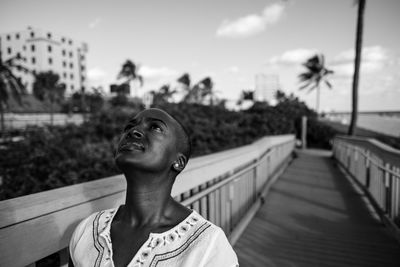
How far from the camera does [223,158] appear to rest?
3.15m

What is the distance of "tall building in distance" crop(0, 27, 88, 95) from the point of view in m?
67.9

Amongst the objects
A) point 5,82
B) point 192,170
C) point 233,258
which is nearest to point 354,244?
point 192,170

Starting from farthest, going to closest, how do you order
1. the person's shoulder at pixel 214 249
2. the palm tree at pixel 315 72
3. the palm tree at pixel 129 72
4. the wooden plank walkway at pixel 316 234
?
1. the palm tree at pixel 129 72
2. the palm tree at pixel 315 72
3. the wooden plank walkway at pixel 316 234
4. the person's shoulder at pixel 214 249

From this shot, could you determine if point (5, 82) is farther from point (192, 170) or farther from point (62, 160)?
point (192, 170)

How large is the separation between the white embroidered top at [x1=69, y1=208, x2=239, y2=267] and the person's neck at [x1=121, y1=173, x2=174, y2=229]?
0.09 metres

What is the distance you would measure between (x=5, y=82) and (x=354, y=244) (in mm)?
31819

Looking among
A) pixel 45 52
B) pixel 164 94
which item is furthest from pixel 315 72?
pixel 45 52

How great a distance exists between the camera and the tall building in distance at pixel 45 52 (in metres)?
67.9

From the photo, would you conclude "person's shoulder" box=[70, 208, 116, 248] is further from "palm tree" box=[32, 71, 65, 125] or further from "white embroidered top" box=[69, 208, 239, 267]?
"palm tree" box=[32, 71, 65, 125]

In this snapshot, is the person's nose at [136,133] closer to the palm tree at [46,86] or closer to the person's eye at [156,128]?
the person's eye at [156,128]

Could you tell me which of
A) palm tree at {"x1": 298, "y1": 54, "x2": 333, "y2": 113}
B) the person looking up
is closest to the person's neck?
the person looking up

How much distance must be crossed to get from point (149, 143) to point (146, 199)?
0.21 meters

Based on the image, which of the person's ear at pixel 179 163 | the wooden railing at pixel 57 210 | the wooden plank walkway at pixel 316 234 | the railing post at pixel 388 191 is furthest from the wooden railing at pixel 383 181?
the person's ear at pixel 179 163

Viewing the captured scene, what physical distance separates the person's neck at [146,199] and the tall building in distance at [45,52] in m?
73.5
